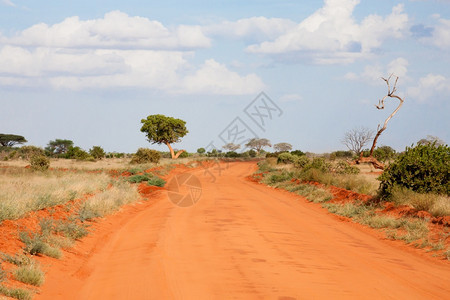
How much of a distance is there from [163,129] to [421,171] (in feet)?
192

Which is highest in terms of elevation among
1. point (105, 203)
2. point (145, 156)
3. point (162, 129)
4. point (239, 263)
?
point (162, 129)

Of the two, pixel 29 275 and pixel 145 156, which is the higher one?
pixel 145 156

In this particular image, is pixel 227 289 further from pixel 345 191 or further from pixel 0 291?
pixel 345 191

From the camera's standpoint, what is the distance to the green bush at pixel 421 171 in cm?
1722

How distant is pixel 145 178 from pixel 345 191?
43.2ft

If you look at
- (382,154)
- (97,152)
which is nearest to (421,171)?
(382,154)

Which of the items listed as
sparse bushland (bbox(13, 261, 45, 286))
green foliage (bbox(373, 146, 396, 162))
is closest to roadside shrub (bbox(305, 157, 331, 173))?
green foliage (bbox(373, 146, 396, 162))

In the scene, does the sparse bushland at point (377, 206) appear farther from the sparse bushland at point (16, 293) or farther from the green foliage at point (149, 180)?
the sparse bushland at point (16, 293)

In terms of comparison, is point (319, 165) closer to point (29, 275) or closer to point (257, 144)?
point (29, 275)

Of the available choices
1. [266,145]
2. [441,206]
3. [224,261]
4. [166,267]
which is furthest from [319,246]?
[266,145]

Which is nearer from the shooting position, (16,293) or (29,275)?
(16,293)

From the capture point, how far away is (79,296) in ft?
25.4

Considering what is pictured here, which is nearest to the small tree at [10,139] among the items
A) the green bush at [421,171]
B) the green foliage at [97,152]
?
the green foliage at [97,152]

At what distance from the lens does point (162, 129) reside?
73.7 m
